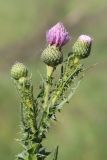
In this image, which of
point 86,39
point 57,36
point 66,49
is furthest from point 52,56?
point 66,49

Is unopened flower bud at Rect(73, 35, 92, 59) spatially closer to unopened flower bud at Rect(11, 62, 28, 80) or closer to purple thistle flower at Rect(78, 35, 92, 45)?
purple thistle flower at Rect(78, 35, 92, 45)

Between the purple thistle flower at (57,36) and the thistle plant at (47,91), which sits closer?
the thistle plant at (47,91)

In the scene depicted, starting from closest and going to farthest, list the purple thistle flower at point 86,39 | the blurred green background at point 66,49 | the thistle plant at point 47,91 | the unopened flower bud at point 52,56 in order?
1. the thistle plant at point 47,91
2. the unopened flower bud at point 52,56
3. the purple thistle flower at point 86,39
4. the blurred green background at point 66,49

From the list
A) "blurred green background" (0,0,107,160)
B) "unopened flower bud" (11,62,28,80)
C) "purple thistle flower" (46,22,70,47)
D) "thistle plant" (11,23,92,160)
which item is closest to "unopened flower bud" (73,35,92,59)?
"thistle plant" (11,23,92,160)

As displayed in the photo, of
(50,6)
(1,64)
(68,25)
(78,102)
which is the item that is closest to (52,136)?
(78,102)

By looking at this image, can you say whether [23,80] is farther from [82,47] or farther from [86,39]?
[86,39]

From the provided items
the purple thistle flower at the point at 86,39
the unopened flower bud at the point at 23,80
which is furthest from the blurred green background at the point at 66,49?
the unopened flower bud at the point at 23,80

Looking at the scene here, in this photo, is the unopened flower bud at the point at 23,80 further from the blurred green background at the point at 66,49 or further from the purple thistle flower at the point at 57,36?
the blurred green background at the point at 66,49
